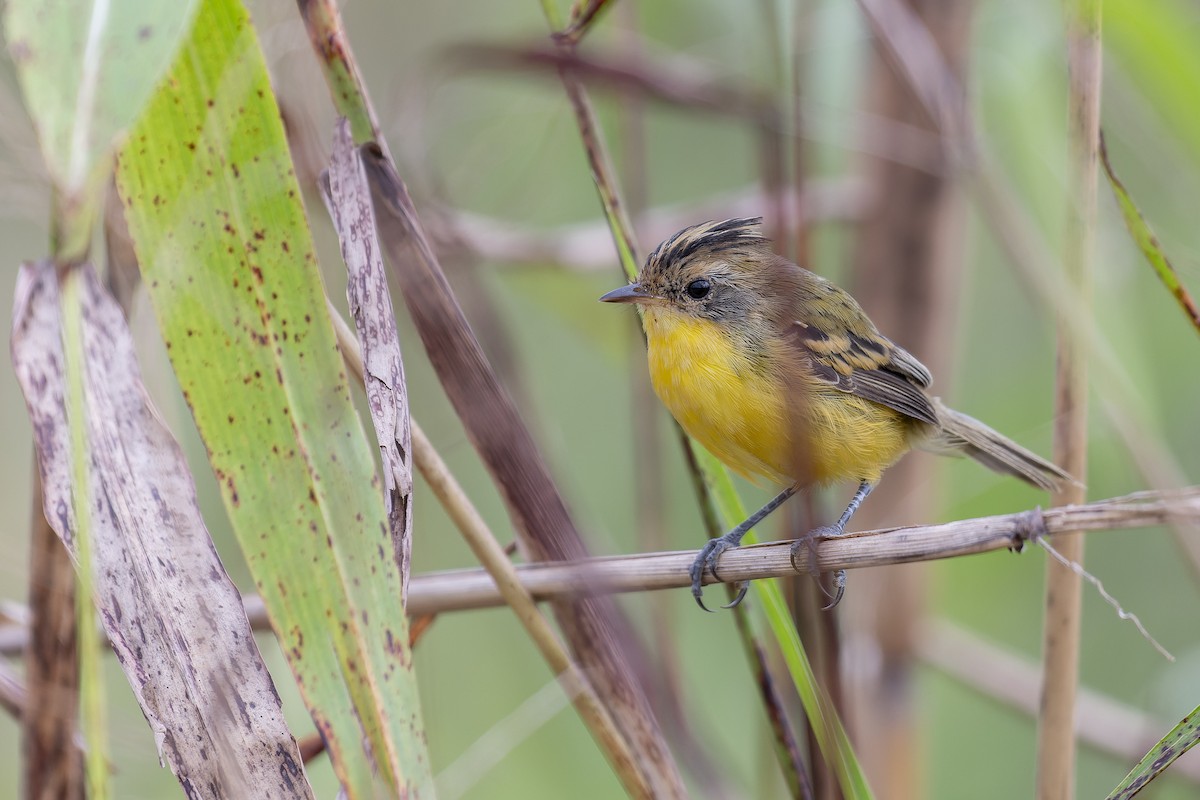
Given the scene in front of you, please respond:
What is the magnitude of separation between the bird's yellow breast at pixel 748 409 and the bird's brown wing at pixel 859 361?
0.15 feet

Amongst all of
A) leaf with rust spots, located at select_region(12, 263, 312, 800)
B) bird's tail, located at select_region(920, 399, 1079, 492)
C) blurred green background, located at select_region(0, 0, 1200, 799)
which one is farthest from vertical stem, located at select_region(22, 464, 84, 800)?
bird's tail, located at select_region(920, 399, 1079, 492)

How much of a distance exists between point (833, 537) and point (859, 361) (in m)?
1.04

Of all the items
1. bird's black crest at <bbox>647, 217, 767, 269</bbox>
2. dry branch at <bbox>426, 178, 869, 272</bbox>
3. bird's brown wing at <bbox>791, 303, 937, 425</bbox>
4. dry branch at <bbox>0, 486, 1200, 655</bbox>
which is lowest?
dry branch at <bbox>0, 486, 1200, 655</bbox>

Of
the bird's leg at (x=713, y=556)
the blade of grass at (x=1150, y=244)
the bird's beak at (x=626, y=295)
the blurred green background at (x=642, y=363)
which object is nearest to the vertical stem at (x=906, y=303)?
the blurred green background at (x=642, y=363)

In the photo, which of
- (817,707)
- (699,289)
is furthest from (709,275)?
(817,707)

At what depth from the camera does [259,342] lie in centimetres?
121

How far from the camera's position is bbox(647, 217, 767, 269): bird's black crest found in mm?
2359

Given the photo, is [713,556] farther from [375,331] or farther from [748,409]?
[375,331]

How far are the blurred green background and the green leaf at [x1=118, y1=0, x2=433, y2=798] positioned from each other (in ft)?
0.66

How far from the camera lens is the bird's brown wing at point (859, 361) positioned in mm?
2451

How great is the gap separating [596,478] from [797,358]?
228cm

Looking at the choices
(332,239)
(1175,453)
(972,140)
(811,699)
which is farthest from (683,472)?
(811,699)

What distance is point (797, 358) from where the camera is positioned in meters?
2.32

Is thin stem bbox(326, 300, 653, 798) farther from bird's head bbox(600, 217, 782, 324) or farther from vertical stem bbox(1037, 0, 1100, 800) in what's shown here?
bird's head bbox(600, 217, 782, 324)
